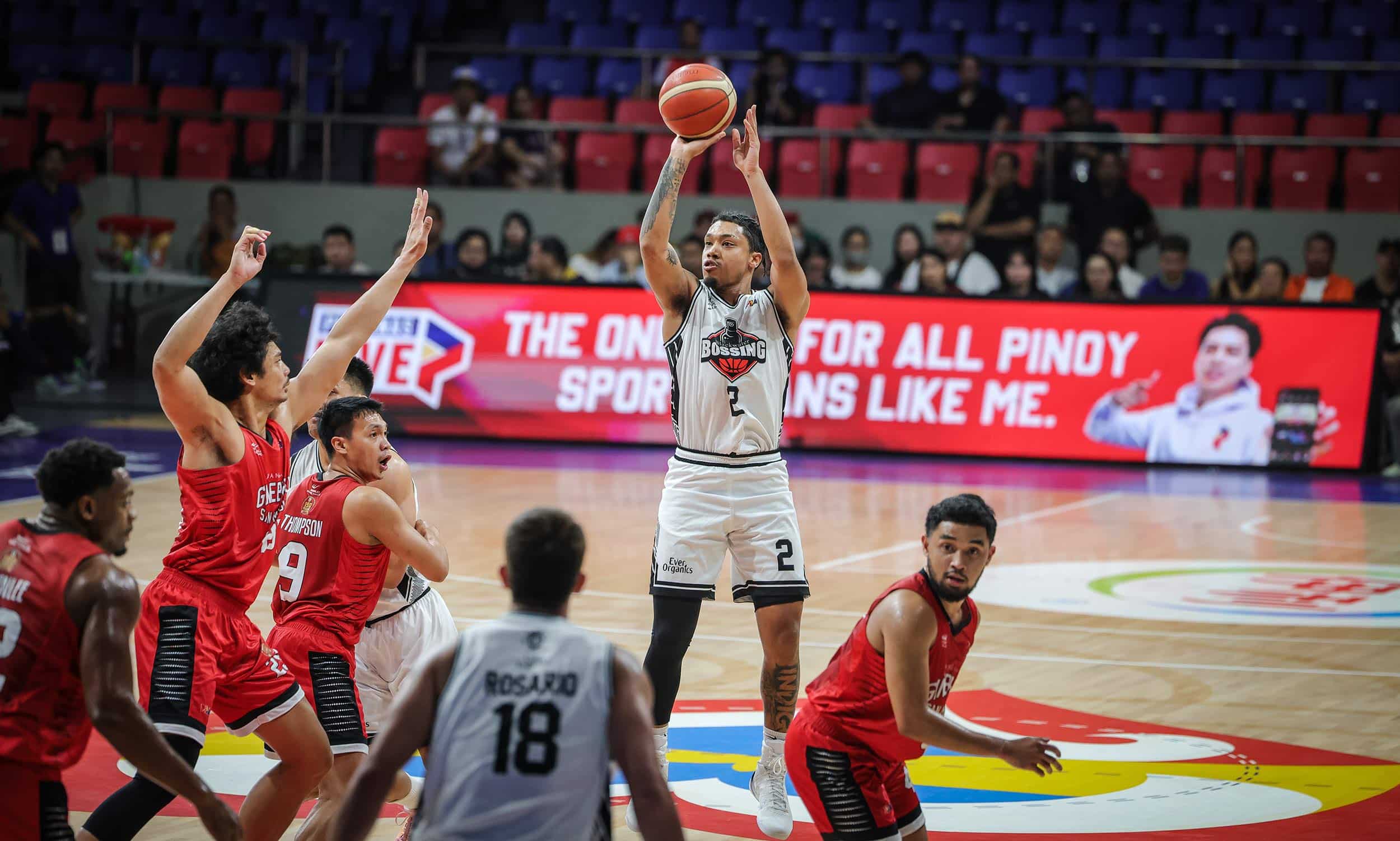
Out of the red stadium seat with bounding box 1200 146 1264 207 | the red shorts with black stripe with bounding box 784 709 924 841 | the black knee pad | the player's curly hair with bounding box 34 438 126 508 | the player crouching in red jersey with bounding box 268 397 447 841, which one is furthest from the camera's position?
the red stadium seat with bounding box 1200 146 1264 207

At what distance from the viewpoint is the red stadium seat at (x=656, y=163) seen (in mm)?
19984

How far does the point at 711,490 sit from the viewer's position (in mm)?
6527

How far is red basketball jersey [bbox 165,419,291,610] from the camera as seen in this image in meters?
5.13

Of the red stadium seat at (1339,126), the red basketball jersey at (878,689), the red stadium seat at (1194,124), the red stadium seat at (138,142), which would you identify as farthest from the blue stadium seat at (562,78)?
the red basketball jersey at (878,689)

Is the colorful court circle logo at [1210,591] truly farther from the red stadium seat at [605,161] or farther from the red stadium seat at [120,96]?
the red stadium seat at [120,96]

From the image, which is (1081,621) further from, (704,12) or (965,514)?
(704,12)

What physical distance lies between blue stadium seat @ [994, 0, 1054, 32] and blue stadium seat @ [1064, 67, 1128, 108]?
0.91m

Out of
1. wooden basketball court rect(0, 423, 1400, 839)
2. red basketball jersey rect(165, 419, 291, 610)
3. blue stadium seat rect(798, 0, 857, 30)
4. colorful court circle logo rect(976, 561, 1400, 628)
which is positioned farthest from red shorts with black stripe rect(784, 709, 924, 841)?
blue stadium seat rect(798, 0, 857, 30)

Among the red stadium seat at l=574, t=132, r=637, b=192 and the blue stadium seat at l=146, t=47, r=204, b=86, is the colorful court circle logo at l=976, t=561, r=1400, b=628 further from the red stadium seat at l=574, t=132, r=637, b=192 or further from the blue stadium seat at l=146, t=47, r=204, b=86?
the blue stadium seat at l=146, t=47, r=204, b=86

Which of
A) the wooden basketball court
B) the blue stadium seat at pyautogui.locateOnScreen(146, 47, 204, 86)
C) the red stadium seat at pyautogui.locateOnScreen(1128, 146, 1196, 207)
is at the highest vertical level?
the blue stadium seat at pyautogui.locateOnScreen(146, 47, 204, 86)

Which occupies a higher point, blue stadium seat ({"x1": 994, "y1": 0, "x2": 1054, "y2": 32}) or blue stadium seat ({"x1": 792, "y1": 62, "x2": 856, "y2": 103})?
blue stadium seat ({"x1": 994, "y1": 0, "x2": 1054, "y2": 32})

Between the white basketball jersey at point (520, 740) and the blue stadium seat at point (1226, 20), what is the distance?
60.9 ft

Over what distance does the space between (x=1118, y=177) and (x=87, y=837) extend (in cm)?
1491

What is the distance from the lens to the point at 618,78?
68.7ft
